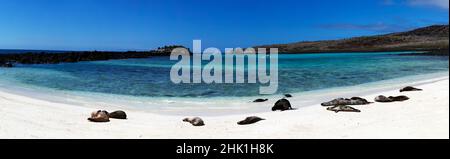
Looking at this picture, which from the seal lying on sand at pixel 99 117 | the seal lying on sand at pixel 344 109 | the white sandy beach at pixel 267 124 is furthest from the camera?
the seal lying on sand at pixel 344 109

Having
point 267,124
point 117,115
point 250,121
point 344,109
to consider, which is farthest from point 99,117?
point 344,109

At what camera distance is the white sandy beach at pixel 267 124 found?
7.24 meters

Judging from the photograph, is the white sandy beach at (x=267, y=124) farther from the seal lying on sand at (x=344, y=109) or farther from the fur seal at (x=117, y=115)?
the fur seal at (x=117, y=115)

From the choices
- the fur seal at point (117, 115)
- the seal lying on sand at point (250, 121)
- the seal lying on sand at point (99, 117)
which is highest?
the seal lying on sand at point (99, 117)

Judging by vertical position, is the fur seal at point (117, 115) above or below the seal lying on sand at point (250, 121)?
above

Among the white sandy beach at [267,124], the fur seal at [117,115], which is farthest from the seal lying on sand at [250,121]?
the fur seal at [117,115]

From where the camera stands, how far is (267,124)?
9.16 metres

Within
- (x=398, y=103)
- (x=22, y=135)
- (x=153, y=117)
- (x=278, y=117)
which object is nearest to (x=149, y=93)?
(x=153, y=117)

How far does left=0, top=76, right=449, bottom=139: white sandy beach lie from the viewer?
7.24 metres

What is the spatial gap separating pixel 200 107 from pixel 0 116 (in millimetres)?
5798

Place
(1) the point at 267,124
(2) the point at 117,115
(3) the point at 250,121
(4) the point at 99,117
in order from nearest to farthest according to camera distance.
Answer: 1. (1) the point at 267,124
2. (4) the point at 99,117
3. (3) the point at 250,121
4. (2) the point at 117,115

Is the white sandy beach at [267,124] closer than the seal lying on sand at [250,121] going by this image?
Yes

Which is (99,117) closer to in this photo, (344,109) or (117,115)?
(117,115)
